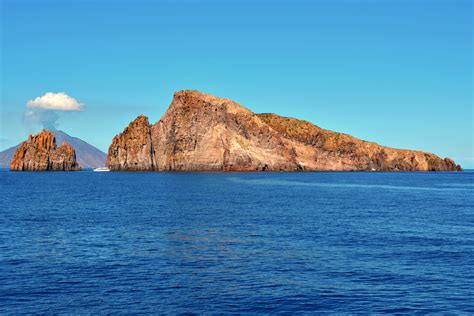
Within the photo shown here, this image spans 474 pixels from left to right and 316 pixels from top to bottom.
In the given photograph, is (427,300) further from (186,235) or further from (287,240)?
(186,235)

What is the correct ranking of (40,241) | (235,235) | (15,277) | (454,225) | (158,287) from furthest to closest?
(454,225), (235,235), (40,241), (15,277), (158,287)

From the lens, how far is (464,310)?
78.7 feet

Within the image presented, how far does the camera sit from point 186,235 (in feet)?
150

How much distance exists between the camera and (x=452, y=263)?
3353 cm

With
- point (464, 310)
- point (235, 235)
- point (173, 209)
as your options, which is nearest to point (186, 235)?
point (235, 235)

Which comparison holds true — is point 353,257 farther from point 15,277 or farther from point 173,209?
point 173,209

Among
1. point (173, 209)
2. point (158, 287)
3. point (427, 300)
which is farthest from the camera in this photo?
point (173, 209)

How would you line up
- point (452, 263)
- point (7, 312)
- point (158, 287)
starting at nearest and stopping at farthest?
1. point (7, 312)
2. point (158, 287)
3. point (452, 263)

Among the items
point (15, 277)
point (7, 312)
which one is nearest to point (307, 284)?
point (7, 312)

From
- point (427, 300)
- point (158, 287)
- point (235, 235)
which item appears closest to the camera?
point (427, 300)

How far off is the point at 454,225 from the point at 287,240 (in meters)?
22.2

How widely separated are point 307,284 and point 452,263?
40.3 feet

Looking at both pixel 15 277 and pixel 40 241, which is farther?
pixel 40 241

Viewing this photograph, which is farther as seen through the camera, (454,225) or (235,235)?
(454,225)
